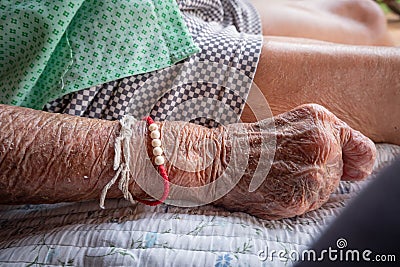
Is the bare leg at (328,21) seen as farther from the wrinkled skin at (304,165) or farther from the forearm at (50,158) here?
the forearm at (50,158)

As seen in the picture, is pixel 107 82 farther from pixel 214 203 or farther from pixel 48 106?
pixel 214 203

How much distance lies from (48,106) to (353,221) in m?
0.68

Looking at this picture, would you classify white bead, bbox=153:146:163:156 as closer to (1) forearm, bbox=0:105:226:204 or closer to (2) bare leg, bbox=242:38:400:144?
(1) forearm, bbox=0:105:226:204

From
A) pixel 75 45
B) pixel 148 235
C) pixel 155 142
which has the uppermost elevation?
pixel 75 45

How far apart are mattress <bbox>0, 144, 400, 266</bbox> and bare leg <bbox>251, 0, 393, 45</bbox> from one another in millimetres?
674

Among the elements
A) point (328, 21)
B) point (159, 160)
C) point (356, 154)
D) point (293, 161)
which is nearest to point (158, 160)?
point (159, 160)

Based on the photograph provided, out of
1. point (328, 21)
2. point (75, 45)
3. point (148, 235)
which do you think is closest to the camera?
point (148, 235)

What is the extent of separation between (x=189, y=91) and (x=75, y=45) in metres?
0.26

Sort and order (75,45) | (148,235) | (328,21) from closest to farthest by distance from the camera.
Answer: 1. (148,235)
2. (75,45)
3. (328,21)

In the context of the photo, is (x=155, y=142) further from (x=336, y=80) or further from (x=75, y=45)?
(x=336, y=80)

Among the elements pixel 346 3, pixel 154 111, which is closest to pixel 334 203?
pixel 154 111

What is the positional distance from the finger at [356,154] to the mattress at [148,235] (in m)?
0.06

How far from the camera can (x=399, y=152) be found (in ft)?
3.37

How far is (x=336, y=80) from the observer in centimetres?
102
